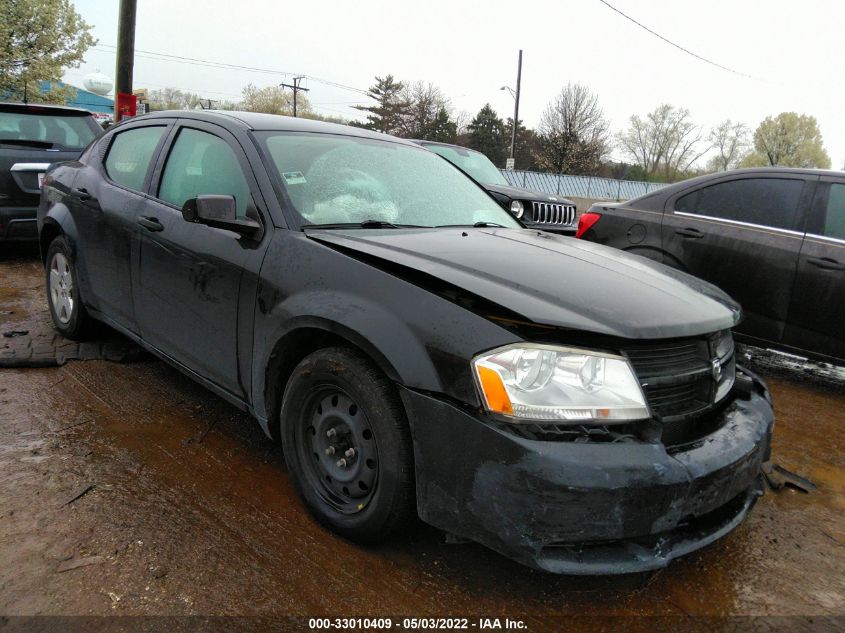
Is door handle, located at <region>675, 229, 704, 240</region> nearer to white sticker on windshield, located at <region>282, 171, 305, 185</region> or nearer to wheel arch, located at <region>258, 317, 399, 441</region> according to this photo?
white sticker on windshield, located at <region>282, 171, 305, 185</region>

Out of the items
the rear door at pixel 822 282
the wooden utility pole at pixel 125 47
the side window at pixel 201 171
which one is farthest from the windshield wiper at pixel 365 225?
the wooden utility pole at pixel 125 47

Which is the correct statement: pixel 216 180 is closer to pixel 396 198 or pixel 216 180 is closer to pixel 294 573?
pixel 396 198

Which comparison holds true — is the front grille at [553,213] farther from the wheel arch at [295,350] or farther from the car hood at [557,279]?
the wheel arch at [295,350]

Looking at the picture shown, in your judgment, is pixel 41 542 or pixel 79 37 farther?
pixel 79 37

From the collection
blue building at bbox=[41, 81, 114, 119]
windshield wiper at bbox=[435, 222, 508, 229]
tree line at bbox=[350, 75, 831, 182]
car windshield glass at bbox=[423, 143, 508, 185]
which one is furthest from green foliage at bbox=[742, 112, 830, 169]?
windshield wiper at bbox=[435, 222, 508, 229]

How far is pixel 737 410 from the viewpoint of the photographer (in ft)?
7.82

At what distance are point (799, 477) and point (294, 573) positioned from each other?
2.62 metres

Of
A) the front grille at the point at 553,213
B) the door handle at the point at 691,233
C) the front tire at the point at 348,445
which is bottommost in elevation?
the front tire at the point at 348,445

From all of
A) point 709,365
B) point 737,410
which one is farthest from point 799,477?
point 709,365

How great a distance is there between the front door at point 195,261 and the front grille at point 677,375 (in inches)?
66.2

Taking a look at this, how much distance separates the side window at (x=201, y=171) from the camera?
297cm

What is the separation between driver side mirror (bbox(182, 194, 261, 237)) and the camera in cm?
264

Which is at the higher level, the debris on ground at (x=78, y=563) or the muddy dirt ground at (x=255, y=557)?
the muddy dirt ground at (x=255, y=557)

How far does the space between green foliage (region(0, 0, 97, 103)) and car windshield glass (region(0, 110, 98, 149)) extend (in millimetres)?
15383
